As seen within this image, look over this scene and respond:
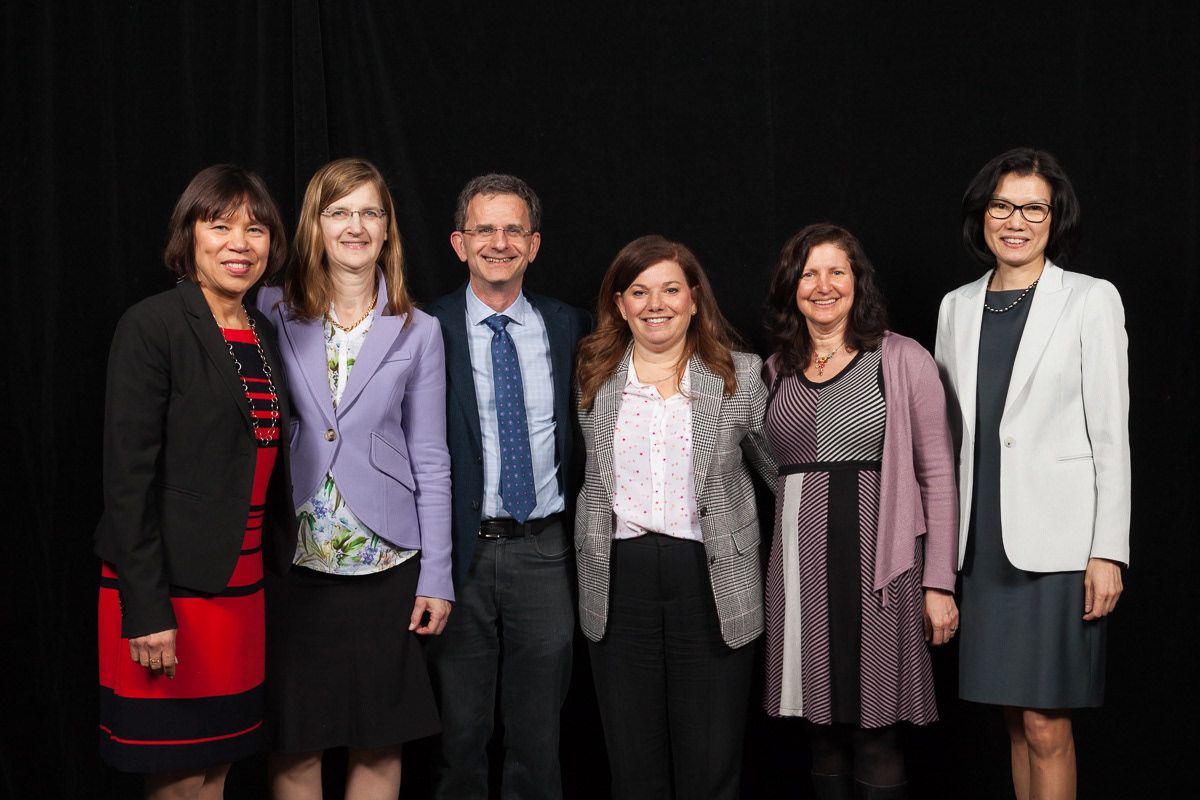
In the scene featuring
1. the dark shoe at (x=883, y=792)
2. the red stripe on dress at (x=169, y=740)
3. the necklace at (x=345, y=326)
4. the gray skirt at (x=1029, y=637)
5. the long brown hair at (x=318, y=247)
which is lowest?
the dark shoe at (x=883, y=792)

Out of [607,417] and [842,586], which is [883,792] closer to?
[842,586]

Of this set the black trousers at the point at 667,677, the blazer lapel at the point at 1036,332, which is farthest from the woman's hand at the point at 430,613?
the blazer lapel at the point at 1036,332

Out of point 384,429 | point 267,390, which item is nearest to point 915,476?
point 384,429

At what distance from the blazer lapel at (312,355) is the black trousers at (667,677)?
2.33 feet

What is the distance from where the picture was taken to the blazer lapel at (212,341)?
213 centimetres

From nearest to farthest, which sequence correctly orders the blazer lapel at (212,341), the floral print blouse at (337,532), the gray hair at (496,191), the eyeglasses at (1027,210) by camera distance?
the blazer lapel at (212,341) → the floral print blouse at (337,532) → the eyeglasses at (1027,210) → the gray hair at (496,191)

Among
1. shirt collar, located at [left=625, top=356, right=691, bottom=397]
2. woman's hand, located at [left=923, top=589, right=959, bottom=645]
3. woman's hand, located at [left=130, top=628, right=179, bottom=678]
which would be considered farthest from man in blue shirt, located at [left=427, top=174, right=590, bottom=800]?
woman's hand, located at [left=923, top=589, right=959, bottom=645]

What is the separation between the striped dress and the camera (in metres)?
2.39

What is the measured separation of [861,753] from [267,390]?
1481 millimetres

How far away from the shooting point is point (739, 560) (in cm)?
244

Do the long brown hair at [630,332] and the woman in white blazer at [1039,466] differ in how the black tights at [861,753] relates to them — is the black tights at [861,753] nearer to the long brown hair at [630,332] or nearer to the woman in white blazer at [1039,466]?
the woman in white blazer at [1039,466]

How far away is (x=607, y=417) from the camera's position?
2.52 m

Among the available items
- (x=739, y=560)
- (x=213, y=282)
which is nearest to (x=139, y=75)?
(x=213, y=282)

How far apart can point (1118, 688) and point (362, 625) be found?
85.9 inches
